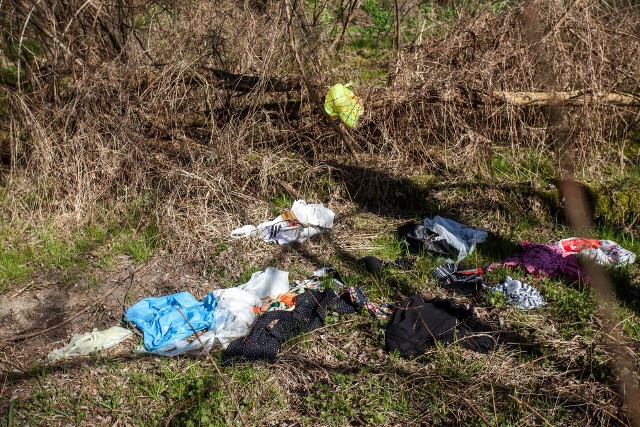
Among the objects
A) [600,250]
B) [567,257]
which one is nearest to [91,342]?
[567,257]

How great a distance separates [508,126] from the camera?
596 centimetres

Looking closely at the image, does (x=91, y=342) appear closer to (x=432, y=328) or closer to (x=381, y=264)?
(x=381, y=264)

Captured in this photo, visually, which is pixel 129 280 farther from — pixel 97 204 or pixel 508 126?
pixel 508 126

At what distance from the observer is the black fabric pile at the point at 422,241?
4.90m

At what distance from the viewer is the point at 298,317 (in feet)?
13.9

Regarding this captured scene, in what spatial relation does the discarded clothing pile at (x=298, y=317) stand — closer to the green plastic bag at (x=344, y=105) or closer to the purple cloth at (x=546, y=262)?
the purple cloth at (x=546, y=262)

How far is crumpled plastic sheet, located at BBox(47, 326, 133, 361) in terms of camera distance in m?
4.05

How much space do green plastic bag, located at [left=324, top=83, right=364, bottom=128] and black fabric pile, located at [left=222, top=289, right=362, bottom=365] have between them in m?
2.14

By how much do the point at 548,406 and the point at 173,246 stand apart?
312cm

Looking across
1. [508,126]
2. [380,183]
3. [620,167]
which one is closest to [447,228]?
[380,183]

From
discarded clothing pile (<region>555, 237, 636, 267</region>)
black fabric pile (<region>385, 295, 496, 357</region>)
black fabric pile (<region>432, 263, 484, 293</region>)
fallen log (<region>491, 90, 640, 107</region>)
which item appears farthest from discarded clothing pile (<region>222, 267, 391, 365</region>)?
fallen log (<region>491, 90, 640, 107</region>)

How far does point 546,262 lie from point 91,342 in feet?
10.5

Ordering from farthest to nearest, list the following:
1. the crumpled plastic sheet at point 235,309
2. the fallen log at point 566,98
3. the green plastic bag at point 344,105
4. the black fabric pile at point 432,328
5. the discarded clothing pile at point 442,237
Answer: the green plastic bag at point 344,105
the fallen log at point 566,98
the discarded clothing pile at point 442,237
the crumpled plastic sheet at point 235,309
the black fabric pile at point 432,328

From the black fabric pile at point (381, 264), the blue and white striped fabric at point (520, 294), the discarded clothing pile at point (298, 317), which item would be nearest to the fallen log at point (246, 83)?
the black fabric pile at point (381, 264)
